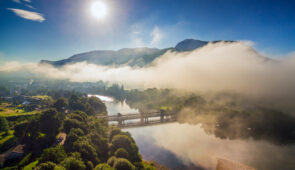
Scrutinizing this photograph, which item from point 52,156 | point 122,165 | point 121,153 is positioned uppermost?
point 52,156

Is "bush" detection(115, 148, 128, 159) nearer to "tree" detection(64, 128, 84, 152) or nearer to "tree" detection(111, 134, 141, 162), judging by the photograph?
"tree" detection(111, 134, 141, 162)

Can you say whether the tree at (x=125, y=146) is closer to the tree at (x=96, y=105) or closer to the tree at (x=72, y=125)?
the tree at (x=72, y=125)

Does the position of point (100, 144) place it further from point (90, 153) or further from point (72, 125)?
point (72, 125)

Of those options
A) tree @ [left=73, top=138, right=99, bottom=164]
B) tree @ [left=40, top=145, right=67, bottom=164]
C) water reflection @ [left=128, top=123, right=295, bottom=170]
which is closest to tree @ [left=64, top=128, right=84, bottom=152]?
tree @ [left=73, top=138, right=99, bottom=164]

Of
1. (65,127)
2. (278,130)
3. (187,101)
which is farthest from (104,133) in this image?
(278,130)

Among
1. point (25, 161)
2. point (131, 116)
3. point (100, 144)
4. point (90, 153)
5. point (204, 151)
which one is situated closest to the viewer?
point (90, 153)

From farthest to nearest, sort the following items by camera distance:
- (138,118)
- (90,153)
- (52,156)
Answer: (138,118), (90,153), (52,156)

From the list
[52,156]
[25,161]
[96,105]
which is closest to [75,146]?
[52,156]

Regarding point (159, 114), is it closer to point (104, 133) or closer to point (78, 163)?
point (104, 133)
